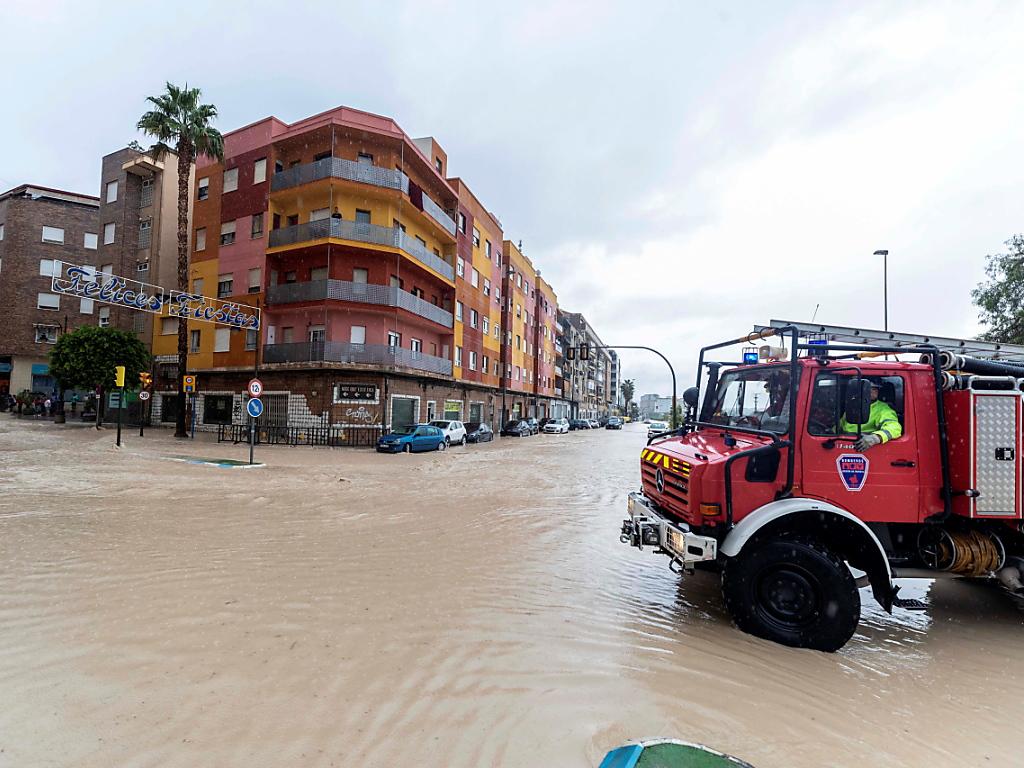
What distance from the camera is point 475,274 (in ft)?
126

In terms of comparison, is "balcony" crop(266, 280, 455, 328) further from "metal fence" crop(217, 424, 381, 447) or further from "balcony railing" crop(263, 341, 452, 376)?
"metal fence" crop(217, 424, 381, 447)

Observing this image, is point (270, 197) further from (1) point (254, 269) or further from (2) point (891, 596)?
(2) point (891, 596)

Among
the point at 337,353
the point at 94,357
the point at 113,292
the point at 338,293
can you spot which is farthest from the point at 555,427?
the point at 113,292

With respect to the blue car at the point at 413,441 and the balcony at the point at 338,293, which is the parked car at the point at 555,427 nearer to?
the blue car at the point at 413,441

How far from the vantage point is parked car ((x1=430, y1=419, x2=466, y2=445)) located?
26.8 m

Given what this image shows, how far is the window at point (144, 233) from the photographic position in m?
34.8

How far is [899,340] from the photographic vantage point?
18.1 ft

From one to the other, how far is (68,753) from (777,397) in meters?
5.41

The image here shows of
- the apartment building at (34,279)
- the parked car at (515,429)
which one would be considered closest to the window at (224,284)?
the parked car at (515,429)

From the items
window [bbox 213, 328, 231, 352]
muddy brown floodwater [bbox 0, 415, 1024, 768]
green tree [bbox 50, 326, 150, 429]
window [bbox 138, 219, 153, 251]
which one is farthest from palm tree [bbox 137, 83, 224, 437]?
muddy brown floodwater [bbox 0, 415, 1024, 768]

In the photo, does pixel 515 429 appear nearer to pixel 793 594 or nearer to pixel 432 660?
pixel 793 594

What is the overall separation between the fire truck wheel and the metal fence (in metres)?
22.5

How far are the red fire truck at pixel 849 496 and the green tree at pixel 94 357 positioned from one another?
114ft

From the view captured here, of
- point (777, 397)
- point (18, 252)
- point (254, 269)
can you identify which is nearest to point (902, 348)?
point (777, 397)
